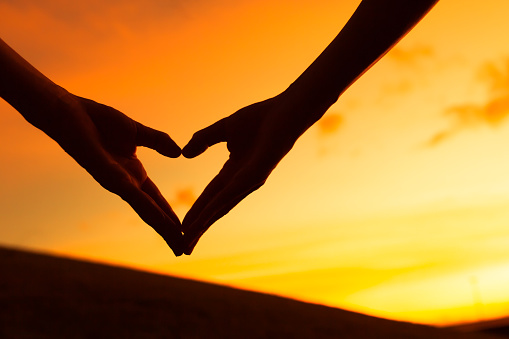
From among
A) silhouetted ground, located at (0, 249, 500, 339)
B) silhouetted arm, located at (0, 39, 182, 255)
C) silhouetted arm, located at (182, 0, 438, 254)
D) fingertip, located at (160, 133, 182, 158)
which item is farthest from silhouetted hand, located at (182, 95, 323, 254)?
silhouetted ground, located at (0, 249, 500, 339)

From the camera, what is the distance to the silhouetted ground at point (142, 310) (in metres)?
23.3

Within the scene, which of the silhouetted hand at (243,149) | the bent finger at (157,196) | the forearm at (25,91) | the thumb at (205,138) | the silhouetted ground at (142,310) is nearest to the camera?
the silhouetted hand at (243,149)

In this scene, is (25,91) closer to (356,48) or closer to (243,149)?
(243,149)

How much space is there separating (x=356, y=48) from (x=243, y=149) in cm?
124

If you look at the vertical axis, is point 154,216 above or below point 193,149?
below

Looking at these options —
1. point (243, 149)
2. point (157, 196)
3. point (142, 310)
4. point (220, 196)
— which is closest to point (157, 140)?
point (157, 196)

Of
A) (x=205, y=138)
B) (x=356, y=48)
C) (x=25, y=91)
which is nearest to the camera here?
(x=356, y=48)

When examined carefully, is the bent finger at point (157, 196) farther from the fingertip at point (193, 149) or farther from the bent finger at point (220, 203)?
the fingertip at point (193, 149)

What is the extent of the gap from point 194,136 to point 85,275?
28.0m

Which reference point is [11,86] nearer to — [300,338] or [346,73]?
[346,73]

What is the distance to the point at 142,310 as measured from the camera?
26.2 m

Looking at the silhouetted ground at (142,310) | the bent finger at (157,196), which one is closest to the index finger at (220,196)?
the bent finger at (157,196)

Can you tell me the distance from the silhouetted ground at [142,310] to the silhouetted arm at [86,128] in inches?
731

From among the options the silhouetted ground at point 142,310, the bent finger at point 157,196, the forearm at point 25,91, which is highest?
the silhouetted ground at point 142,310
